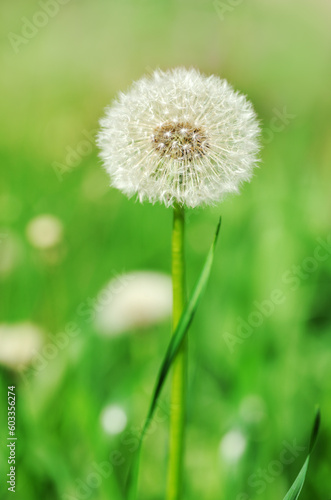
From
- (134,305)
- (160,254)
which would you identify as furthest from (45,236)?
(160,254)

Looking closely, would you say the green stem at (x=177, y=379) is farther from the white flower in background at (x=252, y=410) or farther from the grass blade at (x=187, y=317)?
Answer: the white flower in background at (x=252, y=410)

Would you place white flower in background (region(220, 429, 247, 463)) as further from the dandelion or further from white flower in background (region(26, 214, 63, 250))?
white flower in background (region(26, 214, 63, 250))

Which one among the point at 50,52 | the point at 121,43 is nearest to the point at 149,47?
the point at 121,43

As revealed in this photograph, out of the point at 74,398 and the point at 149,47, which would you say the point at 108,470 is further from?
the point at 149,47

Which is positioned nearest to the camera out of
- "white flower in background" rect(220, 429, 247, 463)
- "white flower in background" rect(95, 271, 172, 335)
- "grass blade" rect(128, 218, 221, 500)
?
"grass blade" rect(128, 218, 221, 500)

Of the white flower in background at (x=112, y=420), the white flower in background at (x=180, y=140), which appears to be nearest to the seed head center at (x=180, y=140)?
the white flower in background at (x=180, y=140)

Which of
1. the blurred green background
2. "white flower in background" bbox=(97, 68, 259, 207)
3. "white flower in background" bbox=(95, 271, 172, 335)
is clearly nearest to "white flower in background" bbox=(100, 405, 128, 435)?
the blurred green background
